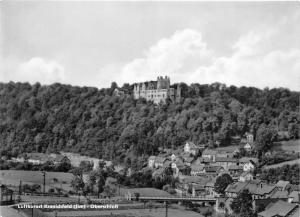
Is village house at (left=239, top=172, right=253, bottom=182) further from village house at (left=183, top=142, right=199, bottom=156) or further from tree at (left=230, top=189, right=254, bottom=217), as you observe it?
village house at (left=183, top=142, right=199, bottom=156)

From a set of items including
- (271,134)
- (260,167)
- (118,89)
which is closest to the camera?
(260,167)

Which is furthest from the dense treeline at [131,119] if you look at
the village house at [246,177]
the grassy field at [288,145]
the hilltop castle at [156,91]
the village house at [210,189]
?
the village house at [210,189]

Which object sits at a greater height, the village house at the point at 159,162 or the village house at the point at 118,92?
the village house at the point at 118,92

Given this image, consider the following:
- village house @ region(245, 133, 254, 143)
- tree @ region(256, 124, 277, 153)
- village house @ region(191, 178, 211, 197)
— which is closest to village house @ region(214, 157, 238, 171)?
tree @ region(256, 124, 277, 153)

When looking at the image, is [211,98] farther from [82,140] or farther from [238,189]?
[238,189]

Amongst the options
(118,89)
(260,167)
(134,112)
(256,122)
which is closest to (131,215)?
(260,167)

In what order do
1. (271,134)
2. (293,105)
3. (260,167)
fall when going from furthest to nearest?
(293,105), (271,134), (260,167)

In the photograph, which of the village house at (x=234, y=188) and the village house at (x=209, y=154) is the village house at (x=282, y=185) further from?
the village house at (x=209, y=154)
